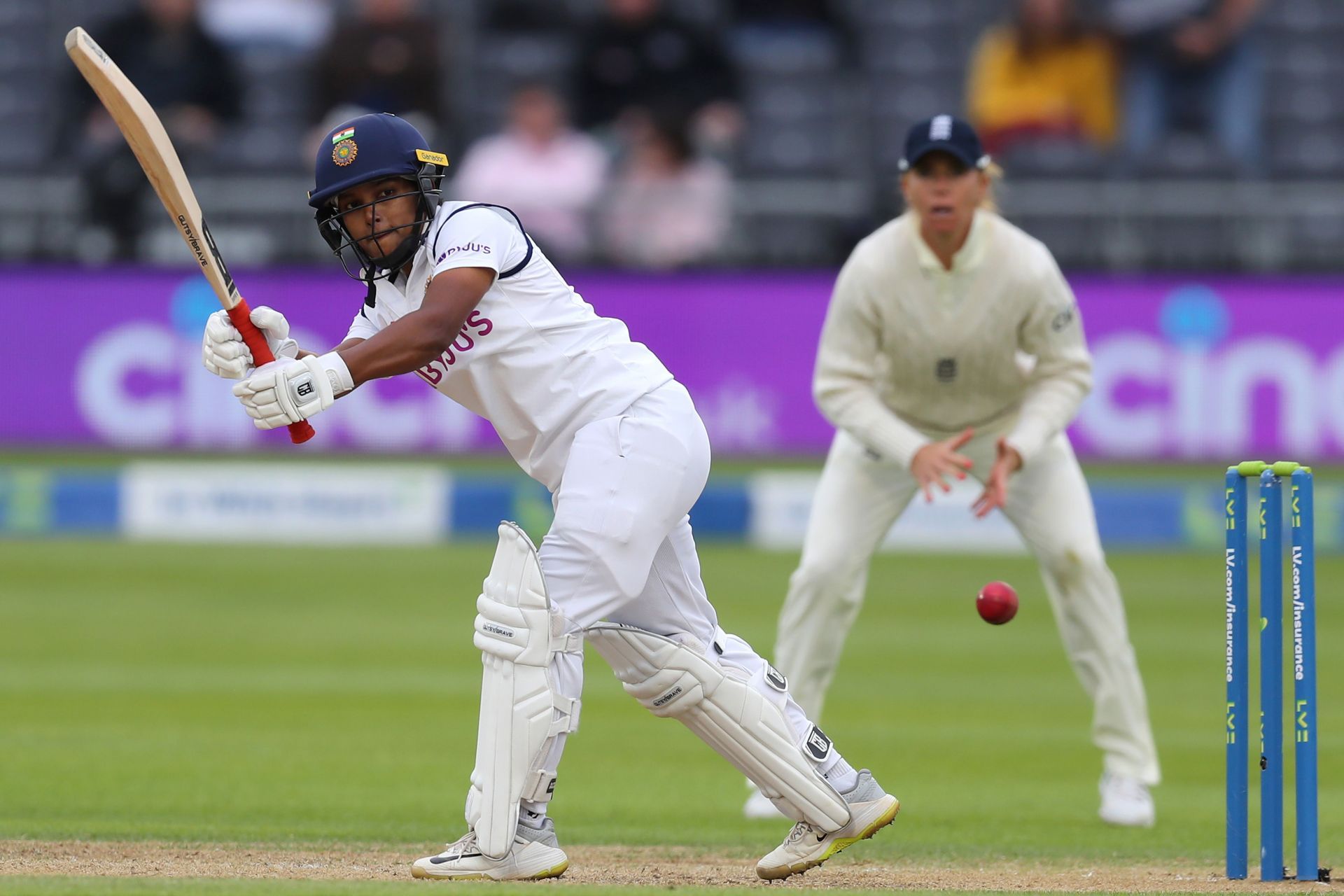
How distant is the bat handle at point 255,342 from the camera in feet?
14.0

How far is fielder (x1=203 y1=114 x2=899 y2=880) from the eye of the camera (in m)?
4.16

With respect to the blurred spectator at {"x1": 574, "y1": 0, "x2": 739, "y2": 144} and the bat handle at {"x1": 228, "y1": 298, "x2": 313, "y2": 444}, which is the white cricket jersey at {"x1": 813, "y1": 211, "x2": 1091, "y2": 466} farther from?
the blurred spectator at {"x1": 574, "y1": 0, "x2": 739, "y2": 144}

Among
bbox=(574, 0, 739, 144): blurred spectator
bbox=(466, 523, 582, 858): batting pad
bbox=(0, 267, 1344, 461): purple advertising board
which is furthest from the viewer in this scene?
bbox=(574, 0, 739, 144): blurred spectator

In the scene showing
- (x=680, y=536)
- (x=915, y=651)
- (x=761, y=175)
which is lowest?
(x=915, y=651)

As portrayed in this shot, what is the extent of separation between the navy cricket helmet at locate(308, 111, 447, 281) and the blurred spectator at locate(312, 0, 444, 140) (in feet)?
25.7

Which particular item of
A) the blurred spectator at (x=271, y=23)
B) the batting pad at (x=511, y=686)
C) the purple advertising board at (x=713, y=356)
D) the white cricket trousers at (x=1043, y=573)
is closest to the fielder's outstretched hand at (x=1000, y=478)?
the white cricket trousers at (x=1043, y=573)

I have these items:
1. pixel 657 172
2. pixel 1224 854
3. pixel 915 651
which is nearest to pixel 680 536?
pixel 1224 854

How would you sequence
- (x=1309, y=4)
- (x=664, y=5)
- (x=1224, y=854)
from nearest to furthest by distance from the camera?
(x=1224, y=854)
(x=664, y=5)
(x=1309, y=4)

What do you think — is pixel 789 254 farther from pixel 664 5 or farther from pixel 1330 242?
pixel 1330 242

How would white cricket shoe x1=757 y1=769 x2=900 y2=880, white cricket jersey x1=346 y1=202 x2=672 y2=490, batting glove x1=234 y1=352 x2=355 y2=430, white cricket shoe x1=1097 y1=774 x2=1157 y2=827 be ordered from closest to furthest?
1. batting glove x1=234 y1=352 x2=355 y2=430
2. white cricket jersey x1=346 y1=202 x2=672 y2=490
3. white cricket shoe x1=757 y1=769 x2=900 y2=880
4. white cricket shoe x1=1097 y1=774 x2=1157 y2=827

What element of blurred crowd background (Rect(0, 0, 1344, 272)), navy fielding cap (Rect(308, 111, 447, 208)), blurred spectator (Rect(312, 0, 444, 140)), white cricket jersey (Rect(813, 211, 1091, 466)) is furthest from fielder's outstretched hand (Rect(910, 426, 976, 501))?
blurred spectator (Rect(312, 0, 444, 140))

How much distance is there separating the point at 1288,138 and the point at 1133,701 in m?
8.09

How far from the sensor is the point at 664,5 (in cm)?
1268

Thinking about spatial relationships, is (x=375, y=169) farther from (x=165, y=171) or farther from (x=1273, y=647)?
(x=1273, y=647)
